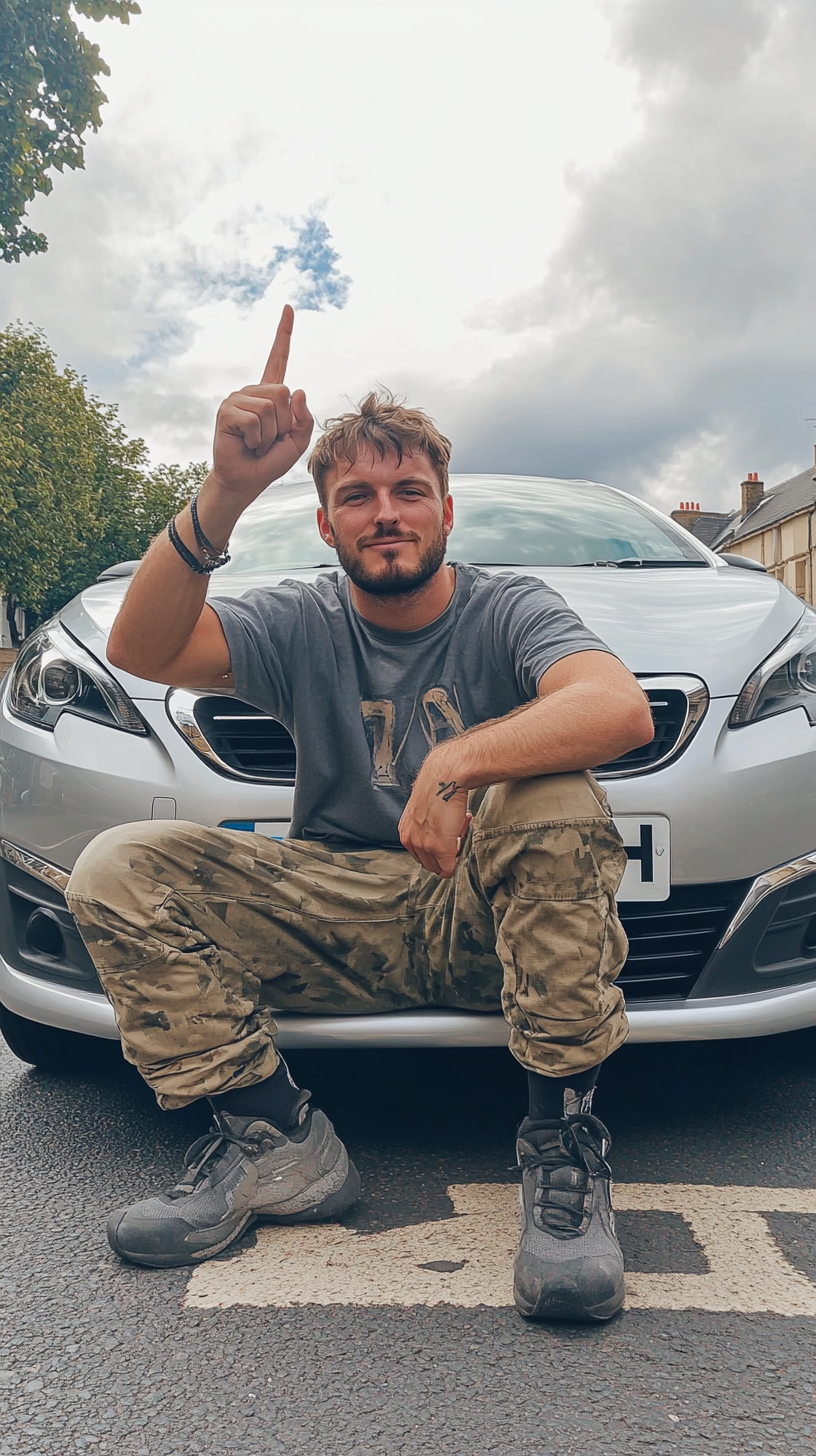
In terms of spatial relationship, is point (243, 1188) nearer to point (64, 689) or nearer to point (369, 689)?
point (369, 689)

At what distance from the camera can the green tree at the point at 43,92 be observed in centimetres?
1179

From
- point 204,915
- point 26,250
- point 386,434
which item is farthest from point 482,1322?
point 26,250

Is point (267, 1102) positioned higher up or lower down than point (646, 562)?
lower down

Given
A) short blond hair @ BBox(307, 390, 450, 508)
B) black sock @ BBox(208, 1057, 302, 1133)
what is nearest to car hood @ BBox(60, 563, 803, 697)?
short blond hair @ BBox(307, 390, 450, 508)

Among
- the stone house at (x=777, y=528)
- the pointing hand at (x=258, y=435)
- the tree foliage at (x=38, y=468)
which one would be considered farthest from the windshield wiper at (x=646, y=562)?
the stone house at (x=777, y=528)

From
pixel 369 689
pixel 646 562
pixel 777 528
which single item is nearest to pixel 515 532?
pixel 646 562

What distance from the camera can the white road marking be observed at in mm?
1723

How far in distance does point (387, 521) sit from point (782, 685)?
0.81 m

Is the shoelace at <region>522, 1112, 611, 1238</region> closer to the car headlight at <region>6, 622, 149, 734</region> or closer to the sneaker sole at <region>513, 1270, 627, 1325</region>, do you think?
the sneaker sole at <region>513, 1270, 627, 1325</region>

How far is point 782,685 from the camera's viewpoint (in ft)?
7.70

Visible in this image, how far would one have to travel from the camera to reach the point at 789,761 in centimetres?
224

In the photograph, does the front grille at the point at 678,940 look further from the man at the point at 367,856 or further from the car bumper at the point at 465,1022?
the man at the point at 367,856

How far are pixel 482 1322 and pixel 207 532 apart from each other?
4.09 ft

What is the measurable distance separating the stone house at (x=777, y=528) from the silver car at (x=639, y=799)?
48.3 metres
